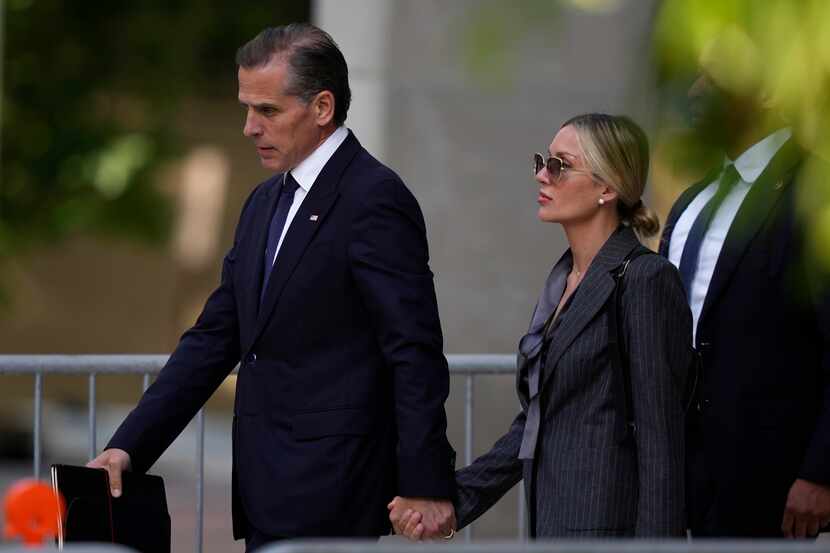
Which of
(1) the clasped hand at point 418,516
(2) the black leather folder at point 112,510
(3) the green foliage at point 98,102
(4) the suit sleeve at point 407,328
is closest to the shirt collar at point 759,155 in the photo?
(4) the suit sleeve at point 407,328

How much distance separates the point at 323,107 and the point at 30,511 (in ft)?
5.80

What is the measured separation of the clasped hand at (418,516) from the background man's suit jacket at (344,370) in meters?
0.04

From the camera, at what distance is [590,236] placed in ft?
13.5

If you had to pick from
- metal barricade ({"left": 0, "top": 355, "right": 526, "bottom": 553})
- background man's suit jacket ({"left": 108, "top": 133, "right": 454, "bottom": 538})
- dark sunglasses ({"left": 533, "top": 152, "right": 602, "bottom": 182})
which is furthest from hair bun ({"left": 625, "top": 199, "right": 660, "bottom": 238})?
metal barricade ({"left": 0, "top": 355, "right": 526, "bottom": 553})

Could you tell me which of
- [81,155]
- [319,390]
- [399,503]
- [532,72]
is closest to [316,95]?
[319,390]

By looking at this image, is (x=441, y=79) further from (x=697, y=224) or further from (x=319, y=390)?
(x=319, y=390)

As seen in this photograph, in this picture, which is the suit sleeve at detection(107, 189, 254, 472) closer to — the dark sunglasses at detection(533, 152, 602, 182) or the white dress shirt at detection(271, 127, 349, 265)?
the white dress shirt at detection(271, 127, 349, 265)

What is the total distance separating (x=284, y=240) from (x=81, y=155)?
→ 12.4 meters

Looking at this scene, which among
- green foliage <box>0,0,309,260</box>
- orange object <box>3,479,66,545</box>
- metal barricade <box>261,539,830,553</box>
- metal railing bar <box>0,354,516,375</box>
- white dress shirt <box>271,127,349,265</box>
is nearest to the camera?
metal barricade <box>261,539,830,553</box>

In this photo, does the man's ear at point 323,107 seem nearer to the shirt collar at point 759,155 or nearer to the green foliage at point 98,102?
the shirt collar at point 759,155

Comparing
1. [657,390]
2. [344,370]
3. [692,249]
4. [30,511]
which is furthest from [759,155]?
[692,249]

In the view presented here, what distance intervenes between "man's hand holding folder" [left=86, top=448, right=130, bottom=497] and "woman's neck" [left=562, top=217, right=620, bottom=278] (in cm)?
124

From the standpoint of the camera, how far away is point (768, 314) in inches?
175

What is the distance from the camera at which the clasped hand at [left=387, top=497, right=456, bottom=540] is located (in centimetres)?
402
